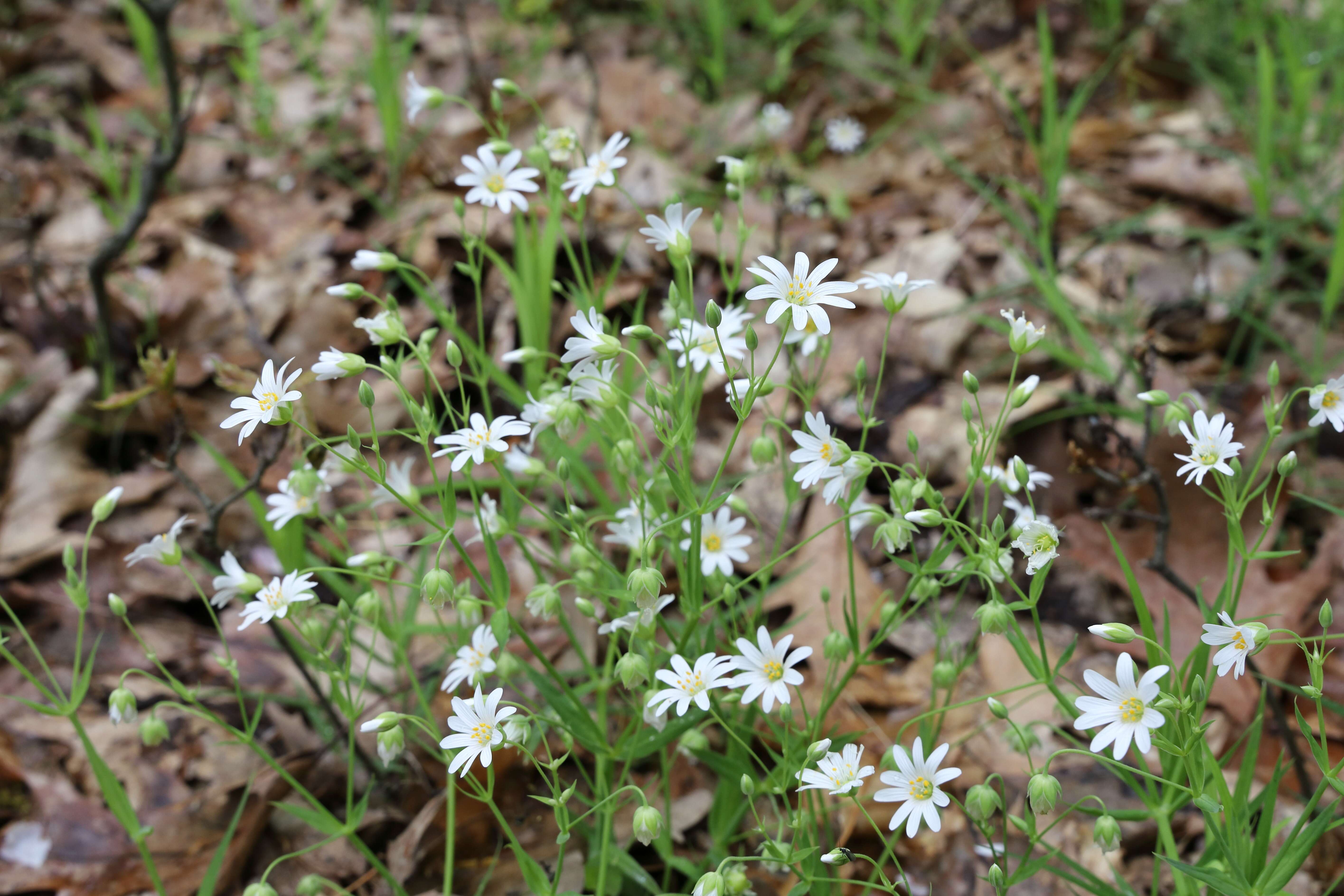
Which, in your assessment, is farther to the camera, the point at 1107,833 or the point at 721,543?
the point at 721,543

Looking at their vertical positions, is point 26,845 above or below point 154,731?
below

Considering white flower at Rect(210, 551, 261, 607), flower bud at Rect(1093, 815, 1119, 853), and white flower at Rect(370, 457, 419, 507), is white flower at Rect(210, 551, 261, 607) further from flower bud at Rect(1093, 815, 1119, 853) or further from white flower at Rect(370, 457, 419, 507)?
flower bud at Rect(1093, 815, 1119, 853)

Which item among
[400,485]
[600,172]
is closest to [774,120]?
[600,172]

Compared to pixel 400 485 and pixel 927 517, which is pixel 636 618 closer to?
pixel 927 517

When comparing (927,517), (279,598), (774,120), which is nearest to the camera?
(927,517)

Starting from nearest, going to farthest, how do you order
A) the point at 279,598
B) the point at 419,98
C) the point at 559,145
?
the point at 279,598 → the point at 559,145 → the point at 419,98

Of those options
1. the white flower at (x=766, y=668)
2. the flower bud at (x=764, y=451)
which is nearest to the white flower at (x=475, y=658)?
the white flower at (x=766, y=668)
